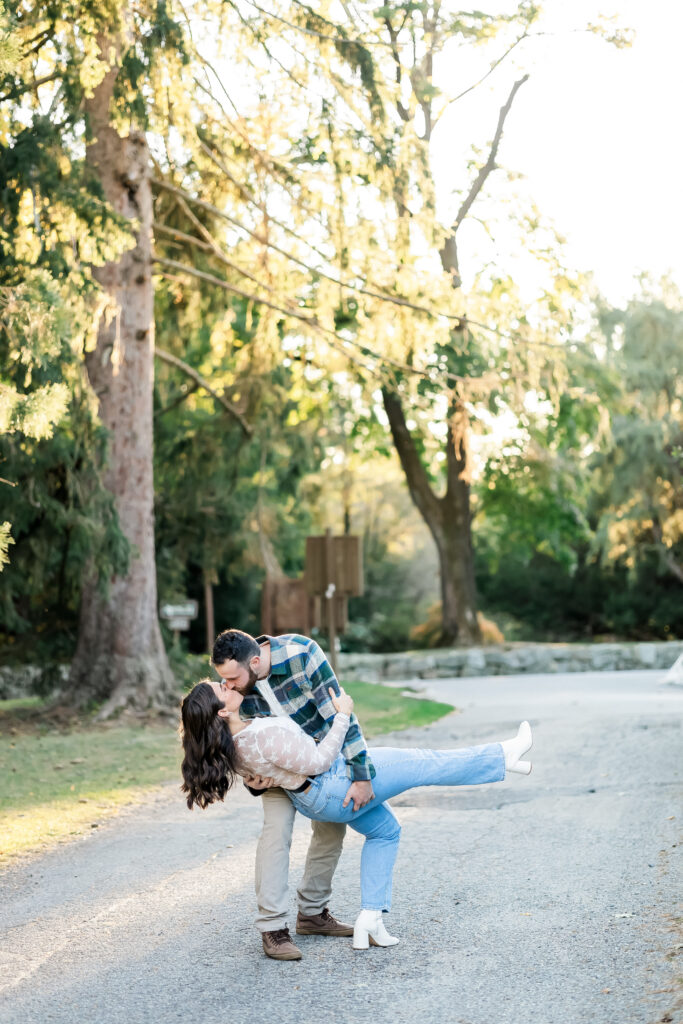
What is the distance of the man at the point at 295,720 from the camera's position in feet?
14.9

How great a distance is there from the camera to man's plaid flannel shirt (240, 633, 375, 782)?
467cm

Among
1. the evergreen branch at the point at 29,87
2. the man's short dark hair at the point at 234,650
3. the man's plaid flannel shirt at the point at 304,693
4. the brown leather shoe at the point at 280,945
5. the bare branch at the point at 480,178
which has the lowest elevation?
the brown leather shoe at the point at 280,945

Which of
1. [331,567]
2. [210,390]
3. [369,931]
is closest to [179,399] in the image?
[210,390]

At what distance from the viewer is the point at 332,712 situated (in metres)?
4.68

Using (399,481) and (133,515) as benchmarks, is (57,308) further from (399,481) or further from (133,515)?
(399,481)

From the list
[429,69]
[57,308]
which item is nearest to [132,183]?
[57,308]

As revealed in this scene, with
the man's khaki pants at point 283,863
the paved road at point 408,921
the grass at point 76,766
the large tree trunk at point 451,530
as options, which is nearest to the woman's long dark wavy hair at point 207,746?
the man's khaki pants at point 283,863

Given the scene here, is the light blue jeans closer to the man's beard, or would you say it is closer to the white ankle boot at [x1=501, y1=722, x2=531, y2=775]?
the white ankle boot at [x1=501, y1=722, x2=531, y2=775]

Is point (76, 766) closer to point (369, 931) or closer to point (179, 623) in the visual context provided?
A: point (369, 931)

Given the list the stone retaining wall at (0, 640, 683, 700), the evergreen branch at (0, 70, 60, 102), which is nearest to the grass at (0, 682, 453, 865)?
the evergreen branch at (0, 70, 60, 102)

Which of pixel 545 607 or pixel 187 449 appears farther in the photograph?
pixel 545 607

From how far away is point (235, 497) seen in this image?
19.1 metres

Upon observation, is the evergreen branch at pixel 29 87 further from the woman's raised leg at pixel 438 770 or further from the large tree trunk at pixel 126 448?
the woman's raised leg at pixel 438 770

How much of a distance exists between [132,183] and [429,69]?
9.19 meters
